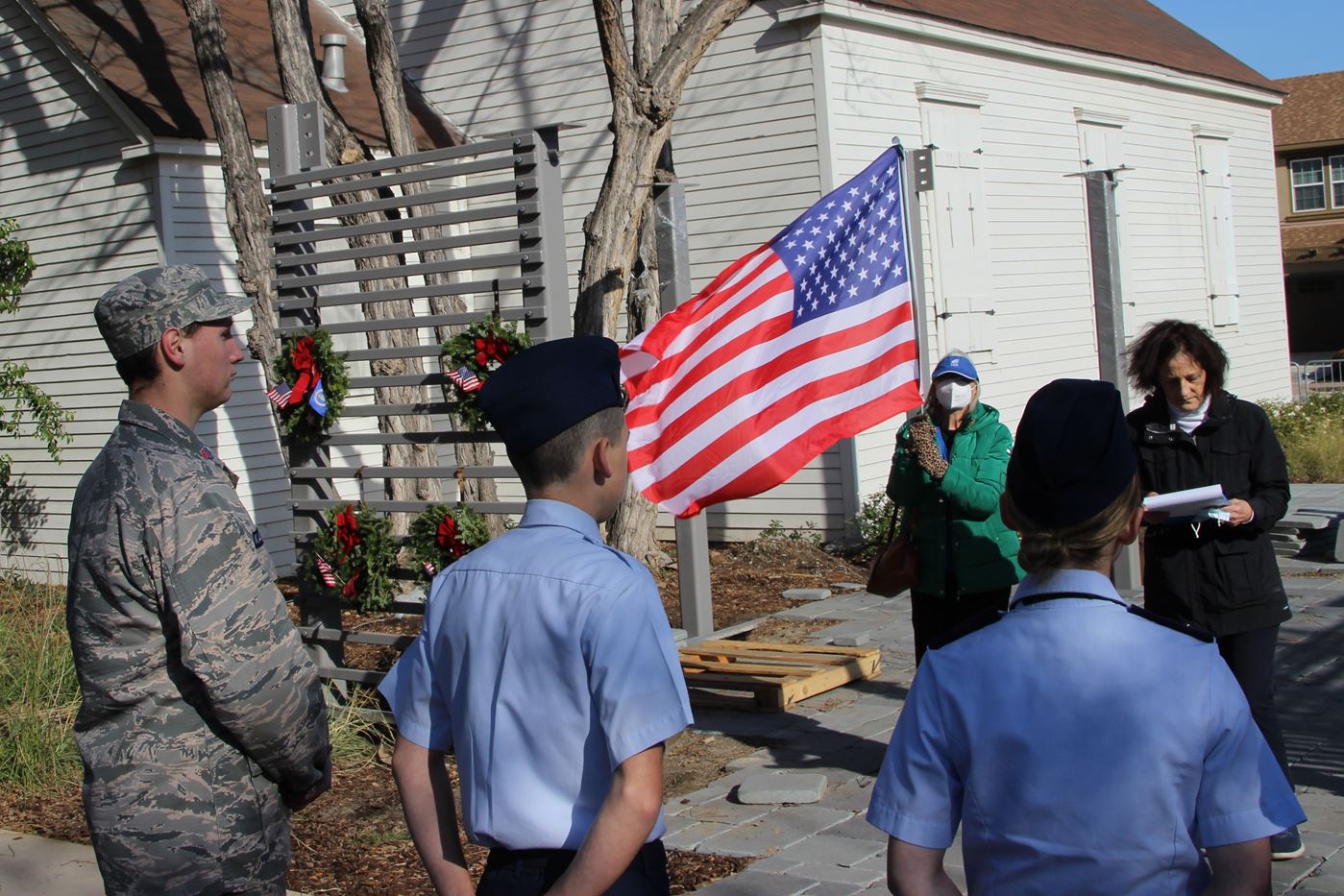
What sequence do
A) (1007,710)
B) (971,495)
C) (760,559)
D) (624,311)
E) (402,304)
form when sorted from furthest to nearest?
1. (624,311)
2. (760,559)
3. (402,304)
4. (971,495)
5. (1007,710)

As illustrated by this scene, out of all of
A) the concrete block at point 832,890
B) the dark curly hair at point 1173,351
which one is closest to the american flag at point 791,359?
the dark curly hair at point 1173,351

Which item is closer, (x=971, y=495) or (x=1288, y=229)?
(x=971, y=495)

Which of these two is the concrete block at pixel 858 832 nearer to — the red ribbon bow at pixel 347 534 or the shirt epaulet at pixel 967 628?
the red ribbon bow at pixel 347 534

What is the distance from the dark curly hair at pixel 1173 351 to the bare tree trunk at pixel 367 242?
494cm

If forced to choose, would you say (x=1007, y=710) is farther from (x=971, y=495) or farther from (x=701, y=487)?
(x=701, y=487)

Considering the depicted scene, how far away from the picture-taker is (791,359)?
256 inches

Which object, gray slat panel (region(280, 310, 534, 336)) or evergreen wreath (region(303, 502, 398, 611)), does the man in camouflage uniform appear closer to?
gray slat panel (region(280, 310, 534, 336))

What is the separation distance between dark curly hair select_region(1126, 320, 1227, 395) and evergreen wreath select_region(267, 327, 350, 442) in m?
3.99

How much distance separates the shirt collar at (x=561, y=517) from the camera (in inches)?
96.5

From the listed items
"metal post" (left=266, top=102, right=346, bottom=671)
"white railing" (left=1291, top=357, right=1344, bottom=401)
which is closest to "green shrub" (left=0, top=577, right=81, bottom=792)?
"metal post" (left=266, top=102, right=346, bottom=671)

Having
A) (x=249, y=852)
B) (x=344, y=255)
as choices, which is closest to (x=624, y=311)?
(x=344, y=255)

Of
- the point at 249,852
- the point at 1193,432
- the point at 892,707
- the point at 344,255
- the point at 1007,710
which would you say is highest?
the point at 344,255

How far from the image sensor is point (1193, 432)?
489cm

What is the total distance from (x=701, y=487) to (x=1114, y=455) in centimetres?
445
